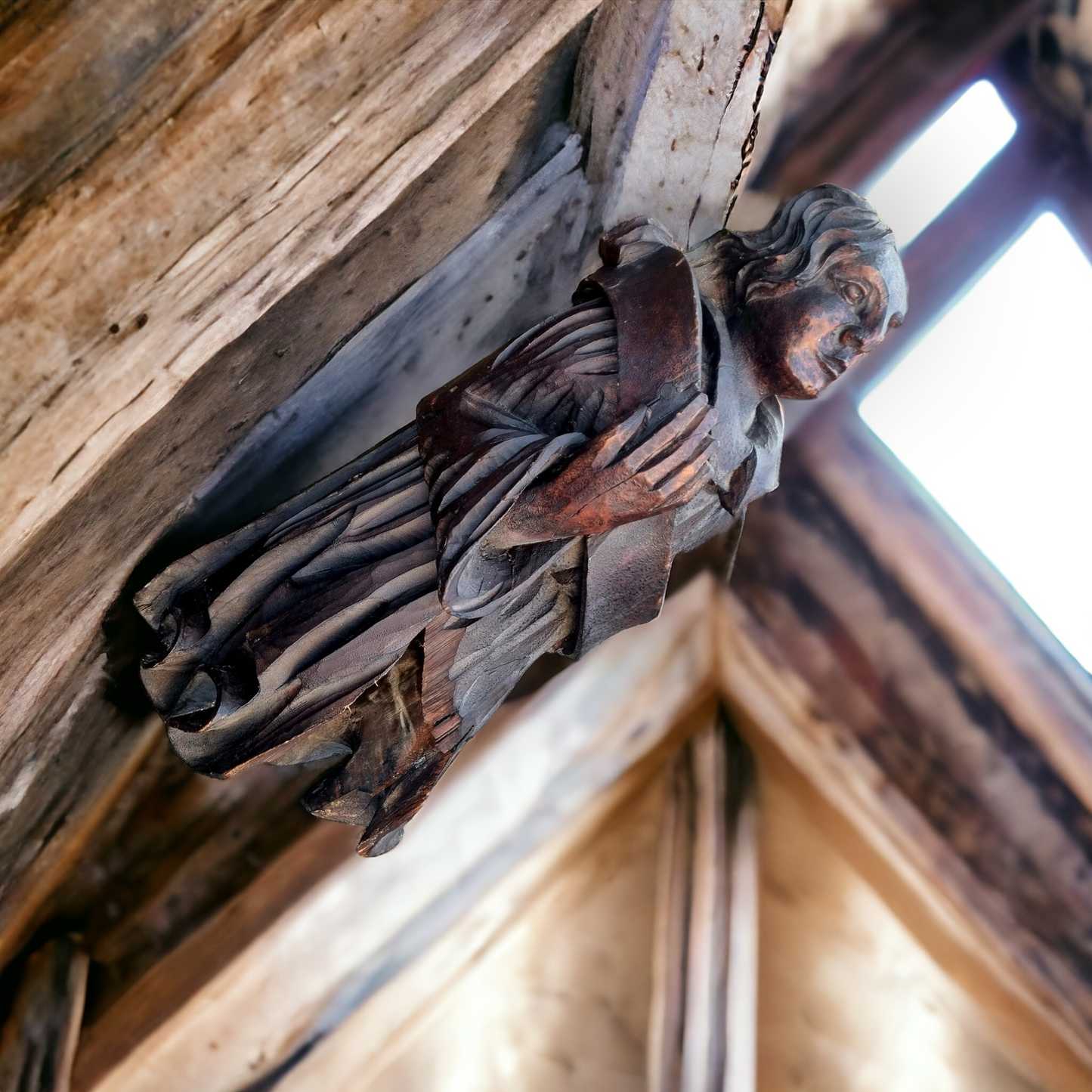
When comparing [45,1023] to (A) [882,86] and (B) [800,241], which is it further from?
(A) [882,86]

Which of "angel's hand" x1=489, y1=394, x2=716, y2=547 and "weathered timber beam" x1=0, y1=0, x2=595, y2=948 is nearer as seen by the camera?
"weathered timber beam" x1=0, y1=0, x2=595, y2=948

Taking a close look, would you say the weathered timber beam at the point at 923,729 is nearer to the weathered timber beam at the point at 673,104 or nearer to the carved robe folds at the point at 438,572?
the weathered timber beam at the point at 673,104

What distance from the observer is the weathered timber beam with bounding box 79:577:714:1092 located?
294 centimetres

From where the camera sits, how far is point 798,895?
3.42m

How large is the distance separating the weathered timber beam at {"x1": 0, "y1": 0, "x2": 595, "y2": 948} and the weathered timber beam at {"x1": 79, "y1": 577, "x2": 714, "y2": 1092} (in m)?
0.88

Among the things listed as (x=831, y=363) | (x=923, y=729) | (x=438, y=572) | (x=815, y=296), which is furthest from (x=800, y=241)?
(x=923, y=729)

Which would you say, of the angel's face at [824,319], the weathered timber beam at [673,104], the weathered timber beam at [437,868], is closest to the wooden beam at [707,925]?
the weathered timber beam at [437,868]

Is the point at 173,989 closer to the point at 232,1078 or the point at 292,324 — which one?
the point at 232,1078

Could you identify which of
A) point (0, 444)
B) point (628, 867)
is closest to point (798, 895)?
point (628, 867)

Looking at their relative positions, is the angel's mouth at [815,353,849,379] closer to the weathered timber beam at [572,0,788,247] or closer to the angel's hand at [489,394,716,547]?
the angel's hand at [489,394,716,547]

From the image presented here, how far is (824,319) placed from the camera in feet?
6.40

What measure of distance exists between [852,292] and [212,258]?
109 cm

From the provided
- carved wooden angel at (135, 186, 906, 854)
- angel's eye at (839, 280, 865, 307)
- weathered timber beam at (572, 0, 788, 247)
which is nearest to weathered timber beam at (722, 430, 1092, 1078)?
weathered timber beam at (572, 0, 788, 247)

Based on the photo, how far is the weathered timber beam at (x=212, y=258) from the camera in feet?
5.30
